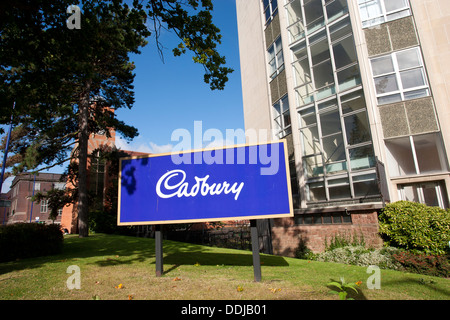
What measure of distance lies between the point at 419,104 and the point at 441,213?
501 cm

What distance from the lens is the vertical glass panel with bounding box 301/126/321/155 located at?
15602mm

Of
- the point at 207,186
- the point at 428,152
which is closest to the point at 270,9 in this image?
the point at 428,152

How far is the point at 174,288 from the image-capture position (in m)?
4.98

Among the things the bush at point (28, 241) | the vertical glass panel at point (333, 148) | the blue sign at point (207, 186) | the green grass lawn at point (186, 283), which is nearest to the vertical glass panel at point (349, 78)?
the vertical glass panel at point (333, 148)

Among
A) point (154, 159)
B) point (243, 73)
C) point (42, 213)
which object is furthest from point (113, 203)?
point (42, 213)

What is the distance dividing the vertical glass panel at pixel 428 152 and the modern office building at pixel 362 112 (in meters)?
0.04

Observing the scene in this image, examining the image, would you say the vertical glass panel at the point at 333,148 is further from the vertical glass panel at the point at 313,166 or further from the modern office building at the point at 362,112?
the vertical glass panel at the point at 313,166

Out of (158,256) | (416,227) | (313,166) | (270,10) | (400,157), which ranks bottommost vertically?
(416,227)

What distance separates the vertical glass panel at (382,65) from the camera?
42.5ft

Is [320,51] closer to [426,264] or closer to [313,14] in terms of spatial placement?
[313,14]

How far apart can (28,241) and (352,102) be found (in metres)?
15.4

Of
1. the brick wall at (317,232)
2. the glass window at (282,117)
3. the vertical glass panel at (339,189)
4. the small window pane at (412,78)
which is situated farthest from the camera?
the glass window at (282,117)

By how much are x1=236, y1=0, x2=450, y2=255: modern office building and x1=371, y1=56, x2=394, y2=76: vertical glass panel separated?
0.04m

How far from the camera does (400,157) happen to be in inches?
506
